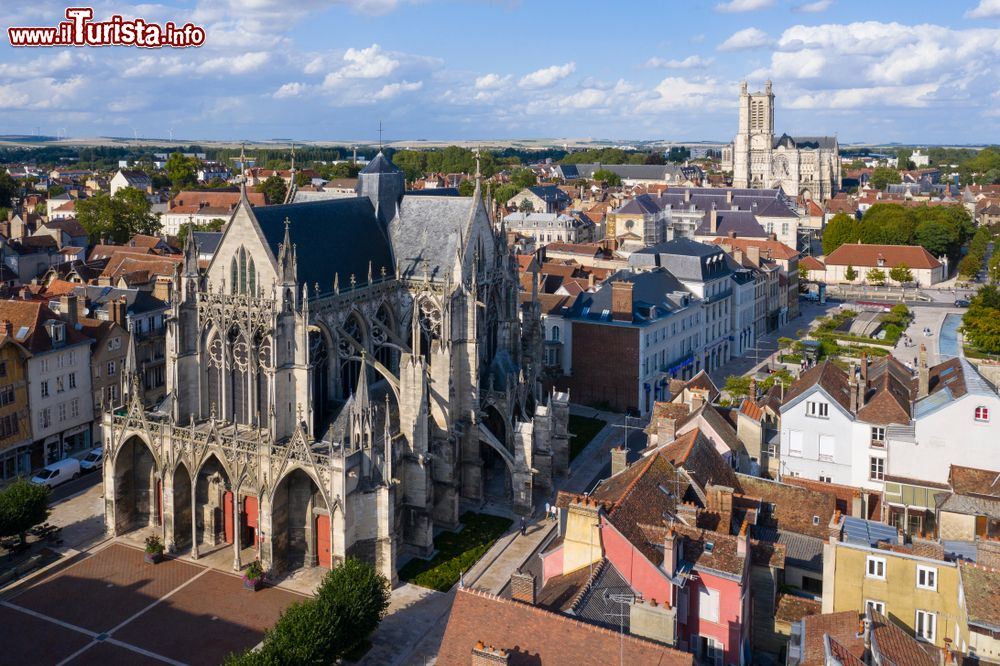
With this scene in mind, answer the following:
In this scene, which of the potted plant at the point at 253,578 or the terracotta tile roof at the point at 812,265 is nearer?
Answer: the potted plant at the point at 253,578

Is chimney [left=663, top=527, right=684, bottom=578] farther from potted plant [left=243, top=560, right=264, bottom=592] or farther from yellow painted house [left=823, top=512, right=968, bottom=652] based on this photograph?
potted plant [left=243, top=560, right=264, bottom=592]

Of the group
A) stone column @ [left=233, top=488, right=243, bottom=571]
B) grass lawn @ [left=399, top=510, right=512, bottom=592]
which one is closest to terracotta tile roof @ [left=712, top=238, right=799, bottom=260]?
grass lawn @ [left=399, top=510, right=512, bottom=592]

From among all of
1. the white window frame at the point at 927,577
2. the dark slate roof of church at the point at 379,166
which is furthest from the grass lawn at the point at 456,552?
the dark slate roof of church at the point at 379,166

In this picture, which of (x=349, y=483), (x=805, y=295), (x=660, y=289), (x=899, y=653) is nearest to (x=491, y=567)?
(x=349, y=483)

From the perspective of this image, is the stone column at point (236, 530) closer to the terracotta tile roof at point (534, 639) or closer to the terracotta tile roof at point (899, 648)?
the terracotta tile roof at point (534, 639)

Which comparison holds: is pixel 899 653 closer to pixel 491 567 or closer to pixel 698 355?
pixel 491 567

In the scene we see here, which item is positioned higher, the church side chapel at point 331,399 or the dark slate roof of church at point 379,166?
the dark slate roof of church at point 379,166
